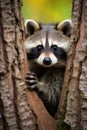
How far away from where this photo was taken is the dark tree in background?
4.70 metres

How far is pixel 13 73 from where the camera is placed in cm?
477

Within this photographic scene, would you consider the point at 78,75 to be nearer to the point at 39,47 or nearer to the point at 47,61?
the point at 47,61

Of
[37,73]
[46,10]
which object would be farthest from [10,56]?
[46,10]

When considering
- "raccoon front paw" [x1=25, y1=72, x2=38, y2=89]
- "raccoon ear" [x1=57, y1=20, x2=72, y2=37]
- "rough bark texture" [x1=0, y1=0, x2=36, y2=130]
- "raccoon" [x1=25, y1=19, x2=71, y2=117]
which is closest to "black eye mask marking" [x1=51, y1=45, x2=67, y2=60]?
"raccoon" [x1=25, y1=19, x2=71, y2=117]

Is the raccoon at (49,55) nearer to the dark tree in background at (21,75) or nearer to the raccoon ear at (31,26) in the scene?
the raccoon ear at (31,26)

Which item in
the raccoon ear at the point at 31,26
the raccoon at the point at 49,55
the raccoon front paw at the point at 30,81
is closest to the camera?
the raccoon front paw at the point at 30,81

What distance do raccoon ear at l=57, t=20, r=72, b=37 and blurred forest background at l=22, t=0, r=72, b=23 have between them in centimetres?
410

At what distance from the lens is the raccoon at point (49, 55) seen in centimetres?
571

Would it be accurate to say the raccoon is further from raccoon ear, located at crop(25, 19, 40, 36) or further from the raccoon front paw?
the raccoon front paw

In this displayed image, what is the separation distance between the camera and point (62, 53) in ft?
19.4

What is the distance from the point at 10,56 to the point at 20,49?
15cm

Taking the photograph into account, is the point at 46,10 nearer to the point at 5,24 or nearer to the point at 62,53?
the point at 62,53

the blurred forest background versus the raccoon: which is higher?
the raccoon

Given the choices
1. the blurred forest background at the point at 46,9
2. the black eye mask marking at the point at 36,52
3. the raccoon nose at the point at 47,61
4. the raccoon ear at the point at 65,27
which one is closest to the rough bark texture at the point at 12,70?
the raccoon nose at the point at 47,61
